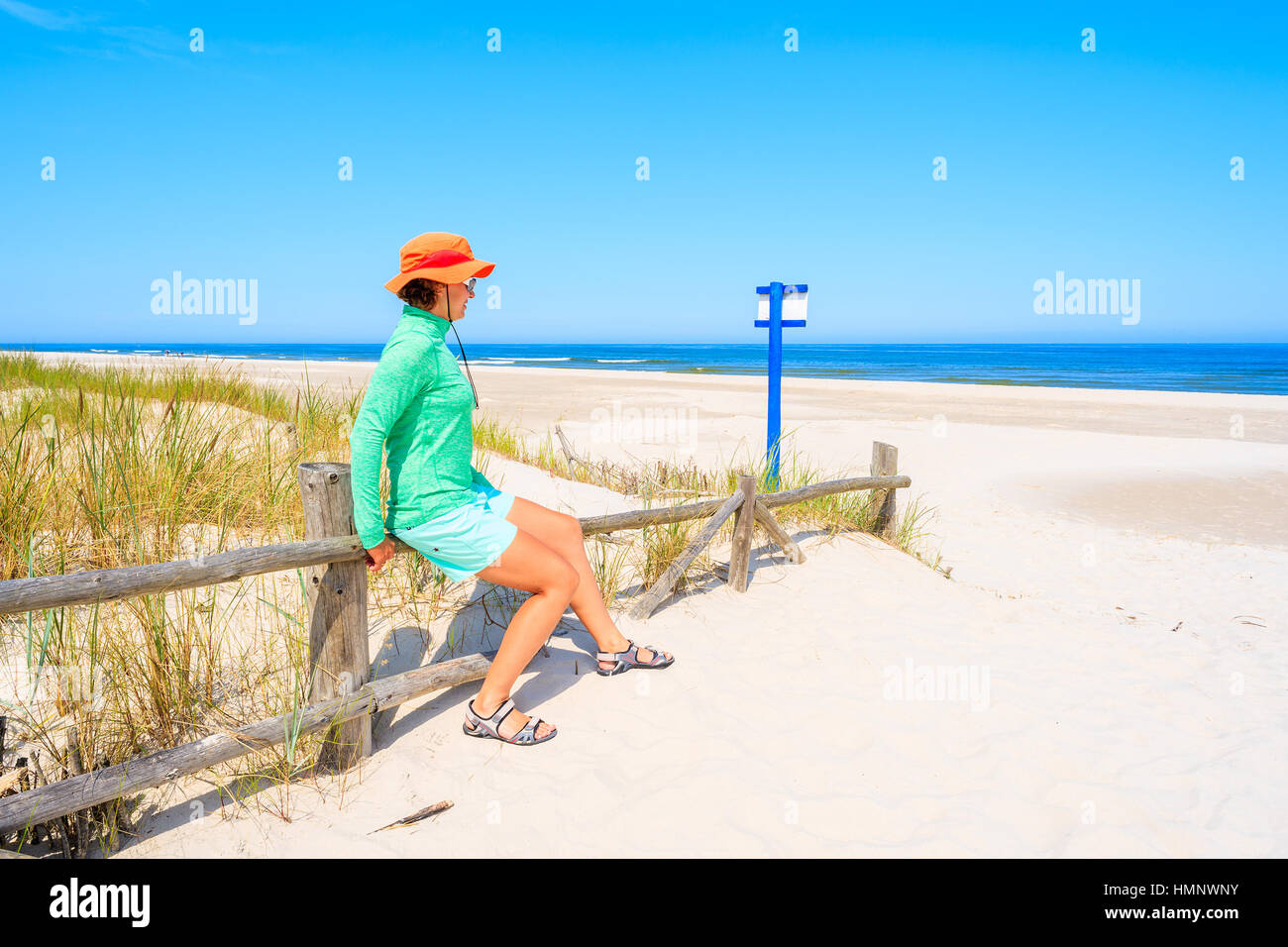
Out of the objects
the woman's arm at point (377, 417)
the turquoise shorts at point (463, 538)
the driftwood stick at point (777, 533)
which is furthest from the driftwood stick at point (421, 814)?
the driftwood stick at point (777, 533)

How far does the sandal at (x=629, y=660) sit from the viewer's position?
3.53 meters

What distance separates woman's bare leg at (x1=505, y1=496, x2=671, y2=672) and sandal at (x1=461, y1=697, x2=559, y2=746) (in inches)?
20.3

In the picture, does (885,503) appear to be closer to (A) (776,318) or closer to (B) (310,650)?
(A) (776,318)

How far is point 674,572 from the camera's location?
4.44 metres

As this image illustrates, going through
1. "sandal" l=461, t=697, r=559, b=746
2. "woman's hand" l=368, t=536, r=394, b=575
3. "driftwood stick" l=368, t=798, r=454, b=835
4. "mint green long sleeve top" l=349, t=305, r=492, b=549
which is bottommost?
"driftwood stick" l=368, t=798, r=454, b=835

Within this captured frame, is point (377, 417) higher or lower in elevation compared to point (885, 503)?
higher

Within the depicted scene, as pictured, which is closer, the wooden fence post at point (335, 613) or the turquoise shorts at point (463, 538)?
the wooden fence post at point (335, 613)

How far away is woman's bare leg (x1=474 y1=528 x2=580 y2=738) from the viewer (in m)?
2.90

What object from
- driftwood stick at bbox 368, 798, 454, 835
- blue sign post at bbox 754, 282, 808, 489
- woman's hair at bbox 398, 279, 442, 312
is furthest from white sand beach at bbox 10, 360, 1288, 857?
woman's hair at bbox 398, 279, 442, 312

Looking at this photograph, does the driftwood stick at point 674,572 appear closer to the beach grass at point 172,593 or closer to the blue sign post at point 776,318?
the beach grass at point 172,593

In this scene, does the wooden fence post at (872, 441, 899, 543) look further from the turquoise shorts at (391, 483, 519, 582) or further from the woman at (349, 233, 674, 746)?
the turquoise shorts at (391, 483, 519, 582)

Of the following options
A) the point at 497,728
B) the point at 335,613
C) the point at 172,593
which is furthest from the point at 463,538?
the point at 172,593

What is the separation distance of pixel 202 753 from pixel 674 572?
8.48 feet
